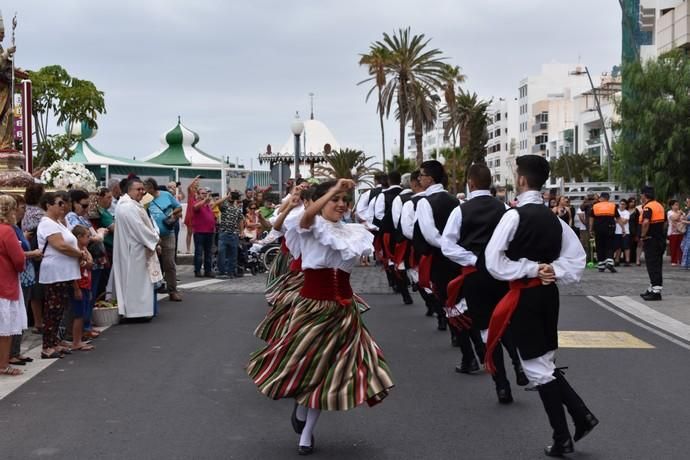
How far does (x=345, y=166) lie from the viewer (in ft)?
185

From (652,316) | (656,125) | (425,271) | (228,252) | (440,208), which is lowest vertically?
(652,316)

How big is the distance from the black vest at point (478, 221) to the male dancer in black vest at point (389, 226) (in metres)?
6.24

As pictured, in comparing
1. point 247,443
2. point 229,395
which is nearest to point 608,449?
point 247,443

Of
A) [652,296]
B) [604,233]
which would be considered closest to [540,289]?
[652,296]

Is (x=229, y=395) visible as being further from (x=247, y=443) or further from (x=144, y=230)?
(x=144, y=230)

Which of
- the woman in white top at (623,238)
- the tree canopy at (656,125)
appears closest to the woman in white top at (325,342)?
the woman in white top at (623,238)

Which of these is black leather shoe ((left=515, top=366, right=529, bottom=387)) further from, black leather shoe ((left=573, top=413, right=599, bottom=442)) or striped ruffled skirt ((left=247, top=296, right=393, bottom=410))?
striped ruffled skirt ((left=247, top=296, right=393, bottom=410))

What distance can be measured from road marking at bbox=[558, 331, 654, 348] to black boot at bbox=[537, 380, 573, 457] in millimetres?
4492

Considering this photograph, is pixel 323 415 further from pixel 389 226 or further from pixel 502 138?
pixel 502 138

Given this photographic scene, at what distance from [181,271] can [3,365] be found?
11968 mm

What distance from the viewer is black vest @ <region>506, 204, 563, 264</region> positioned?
19.0 ft

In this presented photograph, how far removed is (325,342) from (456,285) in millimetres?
2217

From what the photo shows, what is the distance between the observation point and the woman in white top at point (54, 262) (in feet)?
30.5

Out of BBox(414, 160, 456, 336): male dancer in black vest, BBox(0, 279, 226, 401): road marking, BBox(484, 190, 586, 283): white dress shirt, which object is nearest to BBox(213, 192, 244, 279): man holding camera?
BBox(0, 279, 226, 401): road marking
